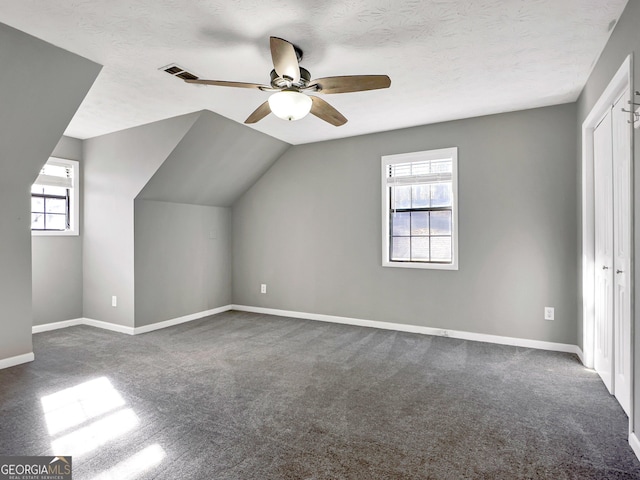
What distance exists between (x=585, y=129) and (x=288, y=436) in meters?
3.56

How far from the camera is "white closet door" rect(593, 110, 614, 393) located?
2711 mm

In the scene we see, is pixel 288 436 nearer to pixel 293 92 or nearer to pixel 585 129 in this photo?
pixel 293 92

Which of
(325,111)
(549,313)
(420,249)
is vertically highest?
(325,111)

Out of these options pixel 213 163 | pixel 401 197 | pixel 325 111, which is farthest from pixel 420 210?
pixel 213 163

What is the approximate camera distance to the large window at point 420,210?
168 inches

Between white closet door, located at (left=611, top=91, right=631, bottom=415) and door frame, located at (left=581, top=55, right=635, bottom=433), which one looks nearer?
white closet door, located at (left=611, top=91, right=631, bottom=415)

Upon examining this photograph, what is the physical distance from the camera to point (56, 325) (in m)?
4.63

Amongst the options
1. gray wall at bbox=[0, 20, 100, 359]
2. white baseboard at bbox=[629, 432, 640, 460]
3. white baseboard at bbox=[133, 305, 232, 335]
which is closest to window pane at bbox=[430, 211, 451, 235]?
white baseboard at bbox=[629, 432, 640, 460]

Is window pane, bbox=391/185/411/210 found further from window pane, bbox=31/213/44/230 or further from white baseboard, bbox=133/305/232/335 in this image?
window pane, bbox=31/213/44/230

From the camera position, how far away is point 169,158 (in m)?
4.15

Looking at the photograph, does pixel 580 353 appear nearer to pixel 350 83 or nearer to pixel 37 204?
pixel 350 83

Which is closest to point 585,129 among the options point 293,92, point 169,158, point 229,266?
point 293,92

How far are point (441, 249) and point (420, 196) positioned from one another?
718 mm

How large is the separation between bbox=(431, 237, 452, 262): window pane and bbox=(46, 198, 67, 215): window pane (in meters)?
4.92
